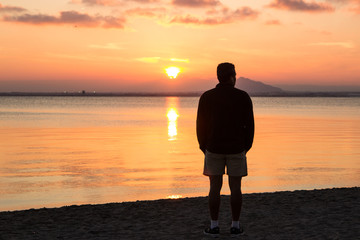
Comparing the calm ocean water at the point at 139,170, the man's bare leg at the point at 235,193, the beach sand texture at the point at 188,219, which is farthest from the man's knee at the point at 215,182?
the calm ocean water at the point at 139,170

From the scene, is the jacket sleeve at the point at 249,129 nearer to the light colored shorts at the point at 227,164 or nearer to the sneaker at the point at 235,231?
the light colored shorts at the point at 227,164

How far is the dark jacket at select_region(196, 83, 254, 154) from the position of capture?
6.64 meters

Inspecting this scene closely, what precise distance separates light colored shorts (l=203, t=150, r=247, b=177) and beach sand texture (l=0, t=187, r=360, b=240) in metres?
0.93

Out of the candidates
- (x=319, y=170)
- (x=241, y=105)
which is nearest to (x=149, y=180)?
(x=319, y=170)

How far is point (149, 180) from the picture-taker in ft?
50.2

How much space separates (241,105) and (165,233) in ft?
6.80

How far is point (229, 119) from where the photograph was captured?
6672 millimetres

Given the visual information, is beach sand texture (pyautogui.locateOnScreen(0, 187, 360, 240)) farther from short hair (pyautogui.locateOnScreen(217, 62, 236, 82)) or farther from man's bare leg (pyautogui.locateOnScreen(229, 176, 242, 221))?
short hair (pyautogui.locateOnScreen(217, 62, 236, 82))

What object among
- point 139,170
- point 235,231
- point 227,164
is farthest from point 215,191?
point 139,170

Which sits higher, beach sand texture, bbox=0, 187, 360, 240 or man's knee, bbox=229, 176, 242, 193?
man's knee, bbox=229, 176, 242, 193

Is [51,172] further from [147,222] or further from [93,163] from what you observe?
[147,222]

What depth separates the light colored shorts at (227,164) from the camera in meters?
6.66

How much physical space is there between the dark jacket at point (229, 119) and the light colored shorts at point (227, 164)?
64mm

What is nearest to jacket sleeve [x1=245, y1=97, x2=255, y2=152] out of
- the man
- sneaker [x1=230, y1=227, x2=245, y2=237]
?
the man
